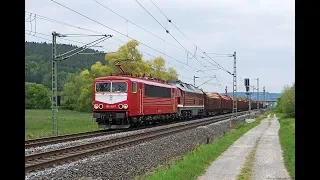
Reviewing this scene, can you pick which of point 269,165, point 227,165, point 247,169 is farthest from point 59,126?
point 247,169

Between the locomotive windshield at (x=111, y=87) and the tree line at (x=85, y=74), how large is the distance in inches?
703

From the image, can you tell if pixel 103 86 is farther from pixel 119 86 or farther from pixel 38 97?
pixel 38 97

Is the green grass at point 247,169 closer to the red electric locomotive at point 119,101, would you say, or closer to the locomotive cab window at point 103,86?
the red electric locomotive at point 119,101

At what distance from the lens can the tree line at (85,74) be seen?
53781 mm

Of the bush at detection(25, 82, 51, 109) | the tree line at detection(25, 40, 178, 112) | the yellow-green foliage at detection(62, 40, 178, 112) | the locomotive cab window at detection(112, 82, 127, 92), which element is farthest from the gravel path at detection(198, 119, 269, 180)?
the bush at detection(25, 82, 51, 109)

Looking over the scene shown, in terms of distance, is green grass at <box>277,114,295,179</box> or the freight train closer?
green grass at <box>277,114,295,179</box>

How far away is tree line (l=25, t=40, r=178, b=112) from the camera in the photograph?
5378cm

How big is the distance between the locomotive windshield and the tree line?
17865 mm

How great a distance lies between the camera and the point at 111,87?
1076 inches

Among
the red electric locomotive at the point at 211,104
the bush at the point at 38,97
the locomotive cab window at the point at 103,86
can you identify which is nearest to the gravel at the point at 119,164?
the locomotive cab window at the point at 103,86

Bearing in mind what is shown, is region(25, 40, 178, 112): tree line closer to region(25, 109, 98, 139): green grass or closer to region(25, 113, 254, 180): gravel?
region(25, 109, 98, 139): green grass
